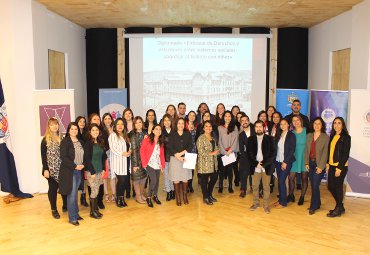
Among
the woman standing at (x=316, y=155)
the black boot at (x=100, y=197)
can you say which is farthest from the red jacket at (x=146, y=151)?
the woman standing at (x=316, y=155)

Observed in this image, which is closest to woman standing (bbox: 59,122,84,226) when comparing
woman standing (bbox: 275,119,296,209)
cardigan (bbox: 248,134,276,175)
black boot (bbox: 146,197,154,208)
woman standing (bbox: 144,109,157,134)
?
black boot (bbox: 146,197,154,208)

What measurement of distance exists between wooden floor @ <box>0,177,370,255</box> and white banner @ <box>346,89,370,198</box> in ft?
1.20

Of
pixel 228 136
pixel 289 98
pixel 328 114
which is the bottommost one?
pixel 228 136

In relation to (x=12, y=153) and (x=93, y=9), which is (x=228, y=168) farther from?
(x=93, y=9)

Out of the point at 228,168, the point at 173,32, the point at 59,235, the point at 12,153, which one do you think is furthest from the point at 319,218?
the point at 173,32

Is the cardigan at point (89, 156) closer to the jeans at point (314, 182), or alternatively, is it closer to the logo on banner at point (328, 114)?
the jeans at point (314, 182)

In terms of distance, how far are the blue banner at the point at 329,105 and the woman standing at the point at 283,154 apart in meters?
1.55

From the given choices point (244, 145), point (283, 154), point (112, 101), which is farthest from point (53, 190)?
point (112, 101)

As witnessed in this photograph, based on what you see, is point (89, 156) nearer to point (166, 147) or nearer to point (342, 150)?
point (166, 147)

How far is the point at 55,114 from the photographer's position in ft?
20.6

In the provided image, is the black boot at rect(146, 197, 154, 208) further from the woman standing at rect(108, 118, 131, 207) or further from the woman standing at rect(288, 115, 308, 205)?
the woman standing at rect(288, 115, 308, 205)

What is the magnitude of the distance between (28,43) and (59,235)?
343 cm

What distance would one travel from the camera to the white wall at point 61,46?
6734 mm

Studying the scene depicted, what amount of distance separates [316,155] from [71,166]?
3423 mm
